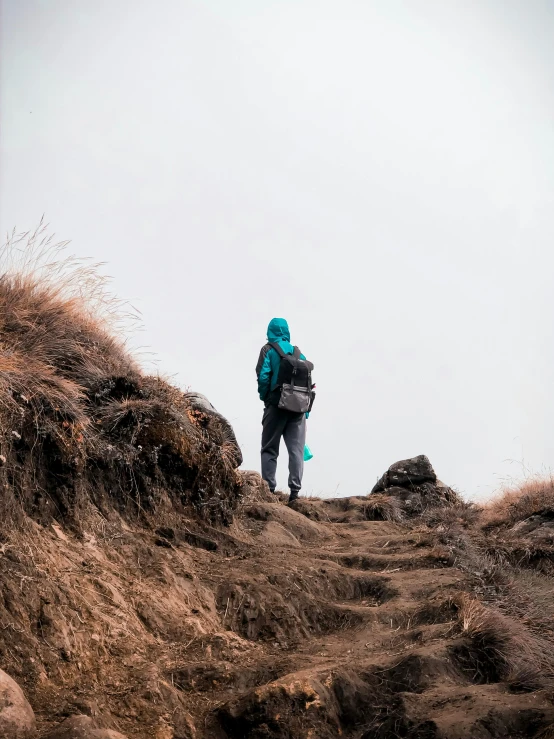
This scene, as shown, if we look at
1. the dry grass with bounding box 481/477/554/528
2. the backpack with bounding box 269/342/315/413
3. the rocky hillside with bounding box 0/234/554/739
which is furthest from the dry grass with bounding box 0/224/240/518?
the dry grass with bounding box 481/477/554/528

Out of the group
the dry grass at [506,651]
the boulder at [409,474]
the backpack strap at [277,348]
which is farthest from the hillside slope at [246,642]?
the boulder at [409,474]

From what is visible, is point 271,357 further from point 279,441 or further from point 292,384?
point 279,441

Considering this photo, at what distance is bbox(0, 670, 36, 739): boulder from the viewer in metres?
3.53

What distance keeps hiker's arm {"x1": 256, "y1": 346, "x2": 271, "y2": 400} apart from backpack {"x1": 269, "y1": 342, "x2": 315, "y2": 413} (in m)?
0.18

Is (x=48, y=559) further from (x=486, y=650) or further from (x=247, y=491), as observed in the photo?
(x=247, y=491)

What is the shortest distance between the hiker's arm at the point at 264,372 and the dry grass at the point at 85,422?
2.68 m

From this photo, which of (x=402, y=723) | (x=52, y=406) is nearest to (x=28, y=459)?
(x=52, y=406)

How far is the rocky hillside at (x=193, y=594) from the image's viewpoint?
4.12m

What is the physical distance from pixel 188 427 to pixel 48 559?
2.57 meters

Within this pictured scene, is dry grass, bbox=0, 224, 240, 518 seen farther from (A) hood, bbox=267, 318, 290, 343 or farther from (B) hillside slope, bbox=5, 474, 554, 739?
(A) hood, bbox=267, 318, 290, 343

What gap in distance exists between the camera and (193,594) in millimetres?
5699

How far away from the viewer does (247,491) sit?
367 inches

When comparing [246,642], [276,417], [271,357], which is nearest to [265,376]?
[271,357]

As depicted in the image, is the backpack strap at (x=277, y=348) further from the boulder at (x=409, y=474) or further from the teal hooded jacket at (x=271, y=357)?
the boulder at (x=409, y=474)
